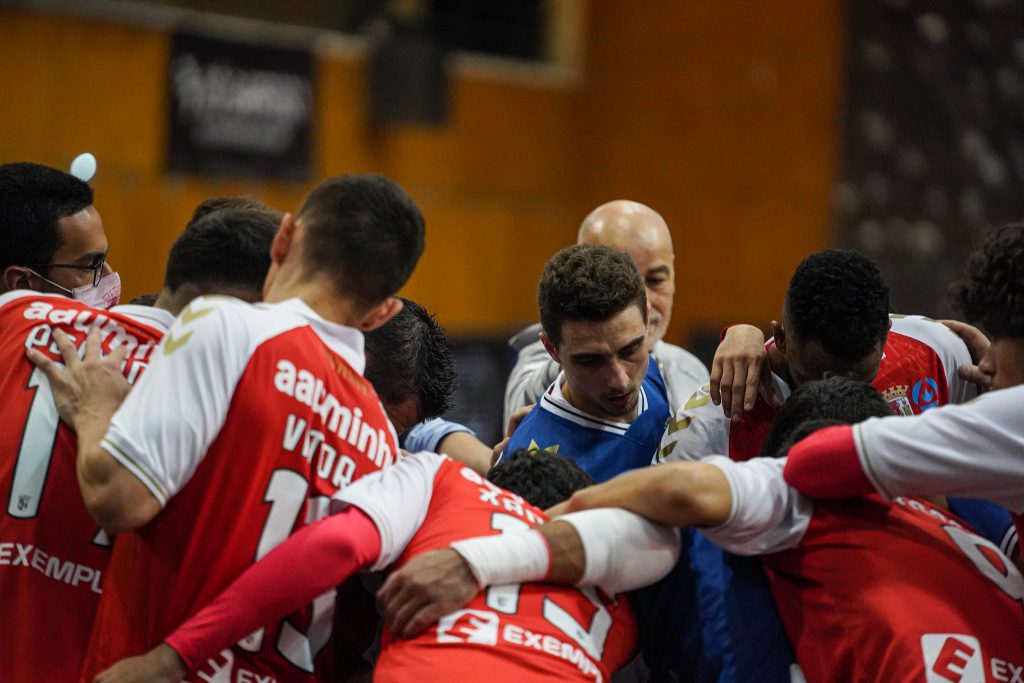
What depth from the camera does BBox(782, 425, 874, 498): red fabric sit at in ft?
7.43

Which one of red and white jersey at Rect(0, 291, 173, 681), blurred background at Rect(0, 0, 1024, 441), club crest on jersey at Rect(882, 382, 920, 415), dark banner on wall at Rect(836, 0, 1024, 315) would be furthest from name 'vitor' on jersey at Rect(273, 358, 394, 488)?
dark banner on wall at Rect(836, 0, 1024, 315)

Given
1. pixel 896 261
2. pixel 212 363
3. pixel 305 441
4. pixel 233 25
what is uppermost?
pixel 233 25

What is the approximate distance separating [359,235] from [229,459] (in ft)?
1.61

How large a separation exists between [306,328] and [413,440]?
1203 millimetres

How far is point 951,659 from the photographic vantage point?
2.22 metres

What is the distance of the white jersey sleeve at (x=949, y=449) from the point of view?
225cm

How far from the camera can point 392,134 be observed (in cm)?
1109

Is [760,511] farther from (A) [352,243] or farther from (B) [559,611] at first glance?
(A) [352,243]

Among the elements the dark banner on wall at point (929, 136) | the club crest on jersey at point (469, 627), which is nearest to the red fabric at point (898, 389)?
the club crest on jersey at point (469, 627)

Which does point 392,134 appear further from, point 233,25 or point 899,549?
point 899,549

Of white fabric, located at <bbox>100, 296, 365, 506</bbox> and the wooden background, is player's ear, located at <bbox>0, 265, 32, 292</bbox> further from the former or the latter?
the wooden background

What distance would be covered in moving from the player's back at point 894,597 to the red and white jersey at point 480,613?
381 millimetres

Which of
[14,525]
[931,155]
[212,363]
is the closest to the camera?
[212,363]

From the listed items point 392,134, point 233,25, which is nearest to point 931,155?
point 392,134
